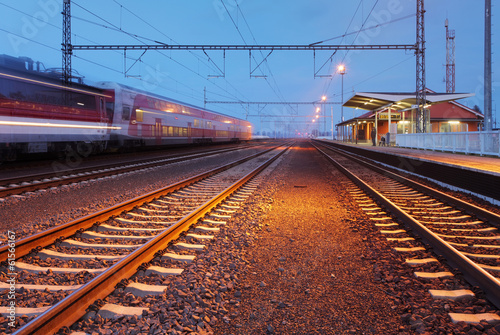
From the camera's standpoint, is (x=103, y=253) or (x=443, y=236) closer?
(x=103, y=253)

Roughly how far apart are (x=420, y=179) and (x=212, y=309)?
11105mm

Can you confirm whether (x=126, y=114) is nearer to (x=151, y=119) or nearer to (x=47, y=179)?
(x=151, y=119)

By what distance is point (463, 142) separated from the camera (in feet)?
55.5

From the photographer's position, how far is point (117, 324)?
263 centimetres

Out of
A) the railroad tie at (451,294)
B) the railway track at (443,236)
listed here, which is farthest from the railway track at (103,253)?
the railway track at (443,236)

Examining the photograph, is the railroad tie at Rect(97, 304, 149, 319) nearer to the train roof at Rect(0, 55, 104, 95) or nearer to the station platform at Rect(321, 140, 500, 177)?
the station platform at Rect(321, 140, 500, 177)

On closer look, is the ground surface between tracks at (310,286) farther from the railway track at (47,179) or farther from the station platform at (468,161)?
the railway track at (47,179)

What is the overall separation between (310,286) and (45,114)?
41.7 feet

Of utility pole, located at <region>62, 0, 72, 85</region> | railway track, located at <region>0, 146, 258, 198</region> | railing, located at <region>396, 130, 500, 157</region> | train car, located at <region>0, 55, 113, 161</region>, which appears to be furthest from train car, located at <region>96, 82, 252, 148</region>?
railing, located at <region>396, 130, 500, 157</region>

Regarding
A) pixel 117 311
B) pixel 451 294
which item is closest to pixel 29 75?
pixel 117 311

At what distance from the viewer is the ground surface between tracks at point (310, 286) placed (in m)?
2.74

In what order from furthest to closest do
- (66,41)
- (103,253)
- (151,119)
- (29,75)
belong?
(151,119) → (66,41) → (29,75) → (103,253)

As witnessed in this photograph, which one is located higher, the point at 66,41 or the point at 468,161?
the point at 66,41

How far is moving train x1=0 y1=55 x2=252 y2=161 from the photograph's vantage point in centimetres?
1132
